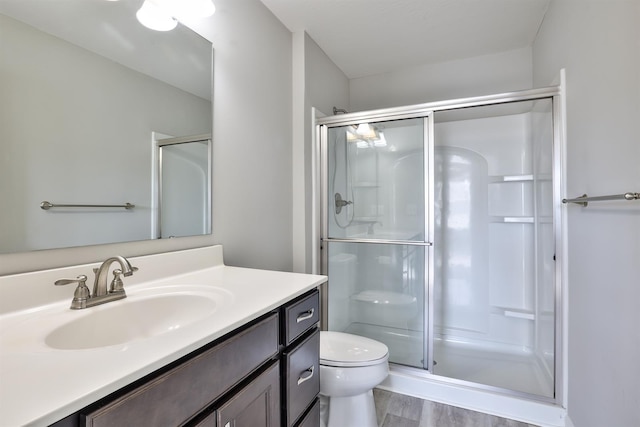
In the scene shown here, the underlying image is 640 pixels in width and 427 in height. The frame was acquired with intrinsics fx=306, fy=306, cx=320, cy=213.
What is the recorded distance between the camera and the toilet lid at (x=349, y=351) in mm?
1489

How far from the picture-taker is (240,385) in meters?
0.79

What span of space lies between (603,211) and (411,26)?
1.64 m

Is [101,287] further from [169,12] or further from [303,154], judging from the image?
[303,154]

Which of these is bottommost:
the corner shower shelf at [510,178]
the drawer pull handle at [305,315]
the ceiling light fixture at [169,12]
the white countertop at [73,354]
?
the drawer pull handle at [305,315]

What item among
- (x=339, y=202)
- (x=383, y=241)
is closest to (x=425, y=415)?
(x=383, y=241)

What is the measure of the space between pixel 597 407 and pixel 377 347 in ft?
3.02

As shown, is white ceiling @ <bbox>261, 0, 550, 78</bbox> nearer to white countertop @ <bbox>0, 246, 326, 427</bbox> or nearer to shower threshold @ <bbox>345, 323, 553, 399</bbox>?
white countertop @ <bbox>0, 246, 326, 427</bbox>

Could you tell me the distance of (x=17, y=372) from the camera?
0.52m

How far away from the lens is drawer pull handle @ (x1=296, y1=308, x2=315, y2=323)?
1041 millimetres

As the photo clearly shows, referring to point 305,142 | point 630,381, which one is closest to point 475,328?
point 630,381

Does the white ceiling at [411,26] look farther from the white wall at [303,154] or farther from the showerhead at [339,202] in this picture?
the showerhead at [339,202]

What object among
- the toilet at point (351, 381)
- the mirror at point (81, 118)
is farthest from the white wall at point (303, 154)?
the mirror at point (81, 118)

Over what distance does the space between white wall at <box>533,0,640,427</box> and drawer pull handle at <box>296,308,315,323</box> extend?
1.03 m

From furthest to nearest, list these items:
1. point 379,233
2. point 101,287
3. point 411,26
Result: 1. point 379,233
2. point 411,26
3. point 101,287
